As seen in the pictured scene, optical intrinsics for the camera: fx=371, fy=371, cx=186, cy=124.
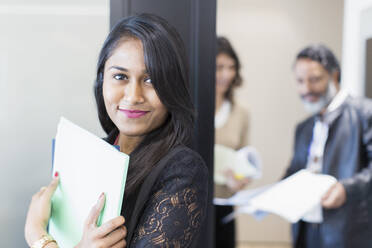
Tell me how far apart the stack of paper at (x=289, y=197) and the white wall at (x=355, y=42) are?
0.44m

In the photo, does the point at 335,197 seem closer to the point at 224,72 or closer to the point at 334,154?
the point at 334,154

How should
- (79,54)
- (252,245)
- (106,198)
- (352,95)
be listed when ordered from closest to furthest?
(106,198), (79,54), (352,95), (252,245)

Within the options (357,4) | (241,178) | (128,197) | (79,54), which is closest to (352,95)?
(357,4)

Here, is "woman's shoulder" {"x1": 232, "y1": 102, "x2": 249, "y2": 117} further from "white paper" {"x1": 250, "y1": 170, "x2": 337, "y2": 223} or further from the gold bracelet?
the gold bracelet

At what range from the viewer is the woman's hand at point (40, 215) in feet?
2.17

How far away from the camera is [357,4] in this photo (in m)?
1.67

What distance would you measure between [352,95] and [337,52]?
0.76 ft

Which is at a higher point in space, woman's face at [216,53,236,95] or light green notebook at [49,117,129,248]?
woman's face at [216,53,236,95]

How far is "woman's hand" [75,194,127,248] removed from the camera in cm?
53

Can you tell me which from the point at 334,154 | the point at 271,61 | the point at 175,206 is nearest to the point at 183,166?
the point at 175,206

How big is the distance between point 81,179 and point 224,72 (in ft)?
4.45

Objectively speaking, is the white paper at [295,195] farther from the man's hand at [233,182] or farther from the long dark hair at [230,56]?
the long dark hair at [230,56]

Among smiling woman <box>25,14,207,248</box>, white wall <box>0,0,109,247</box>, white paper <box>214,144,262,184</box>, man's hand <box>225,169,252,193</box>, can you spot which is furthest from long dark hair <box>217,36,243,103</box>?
smiling woman <box>25,14,207,248</box>

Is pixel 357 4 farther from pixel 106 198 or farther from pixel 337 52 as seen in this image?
pixel 106 198
